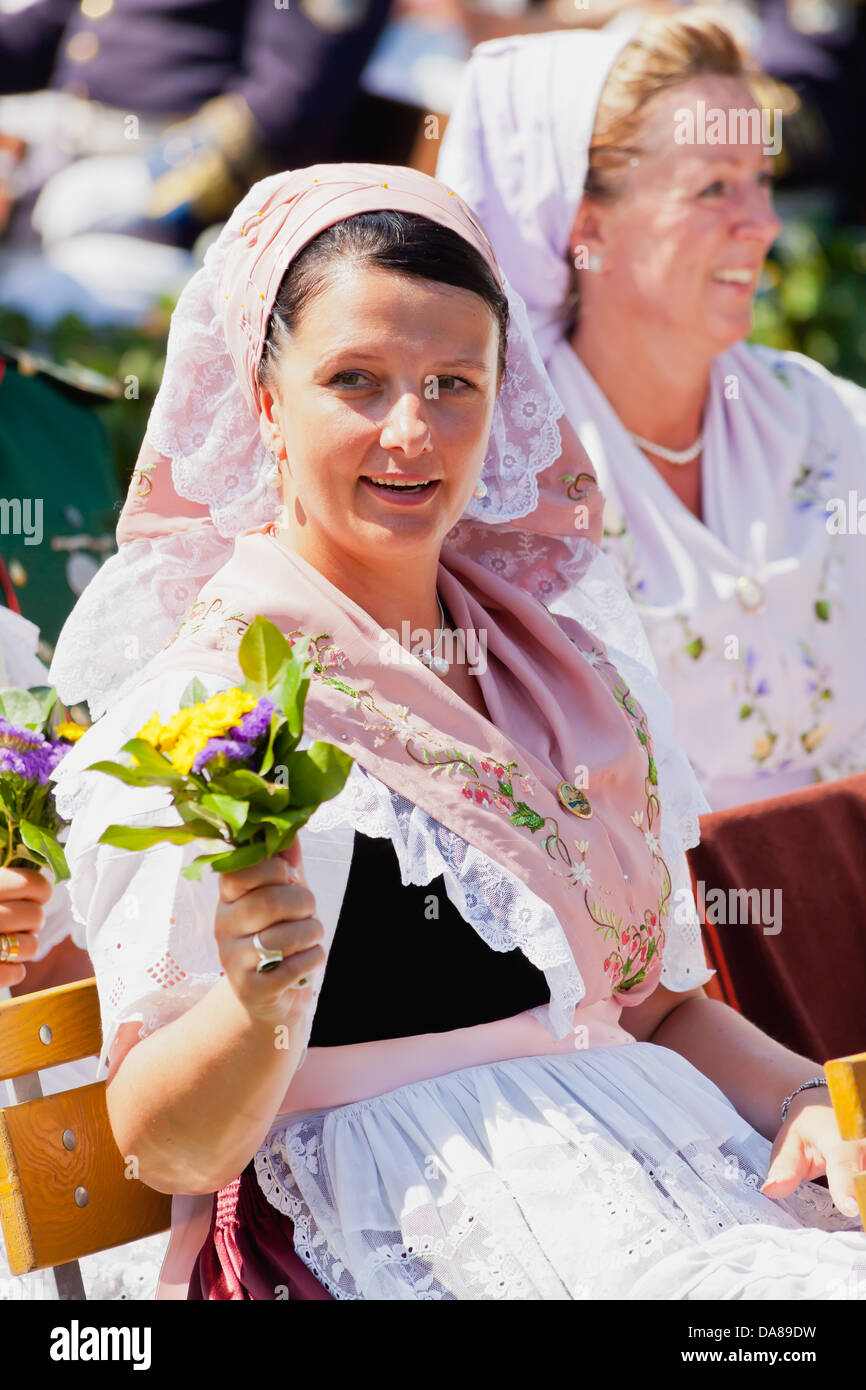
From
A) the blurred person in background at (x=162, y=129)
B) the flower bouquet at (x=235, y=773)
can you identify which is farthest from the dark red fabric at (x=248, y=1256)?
the blurred person in background at (x=162, y=129)

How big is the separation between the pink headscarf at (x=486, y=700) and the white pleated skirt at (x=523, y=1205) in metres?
0.12

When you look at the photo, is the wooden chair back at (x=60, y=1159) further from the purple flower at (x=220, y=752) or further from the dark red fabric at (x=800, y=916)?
the dark red fabric at (x=800, y=916)

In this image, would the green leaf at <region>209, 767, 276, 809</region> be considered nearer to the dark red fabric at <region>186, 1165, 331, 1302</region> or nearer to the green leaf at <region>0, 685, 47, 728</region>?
the dark red fabric at <region>186, 1165, 331, 1302</region>

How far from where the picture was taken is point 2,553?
297cm

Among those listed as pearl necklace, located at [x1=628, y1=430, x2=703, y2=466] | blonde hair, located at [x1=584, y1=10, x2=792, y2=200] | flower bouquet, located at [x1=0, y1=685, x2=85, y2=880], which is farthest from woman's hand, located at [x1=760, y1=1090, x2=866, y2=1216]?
blonde hair, located at [x1=584, y1=10, x2=792, y2=200]

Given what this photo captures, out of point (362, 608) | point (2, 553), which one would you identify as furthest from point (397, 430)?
point (2, 553)

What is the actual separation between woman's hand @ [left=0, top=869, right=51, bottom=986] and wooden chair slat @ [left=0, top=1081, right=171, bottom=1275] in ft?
0.57

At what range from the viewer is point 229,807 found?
4.35ft

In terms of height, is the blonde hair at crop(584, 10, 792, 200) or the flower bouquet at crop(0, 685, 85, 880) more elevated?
the blonde hair at crop(584, 10, 792, 200)

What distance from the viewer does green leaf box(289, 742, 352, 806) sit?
137cm

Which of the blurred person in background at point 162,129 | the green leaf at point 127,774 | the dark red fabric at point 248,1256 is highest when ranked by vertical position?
the blurred person in background at point 162,129

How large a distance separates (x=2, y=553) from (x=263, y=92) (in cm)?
207

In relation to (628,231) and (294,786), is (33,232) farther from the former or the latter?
(294,786)

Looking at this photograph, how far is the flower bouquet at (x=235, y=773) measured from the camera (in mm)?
1339
